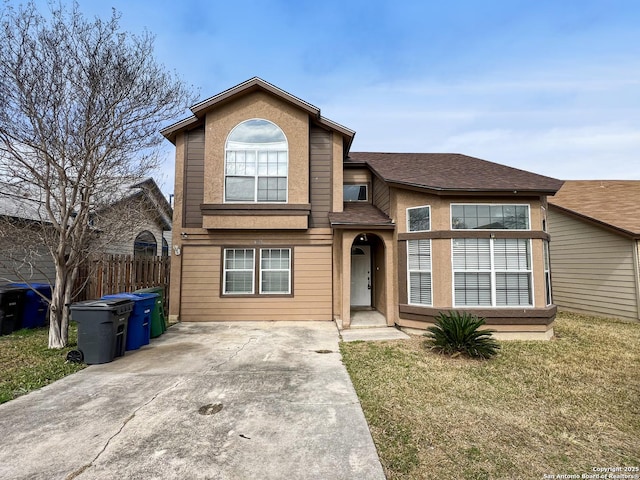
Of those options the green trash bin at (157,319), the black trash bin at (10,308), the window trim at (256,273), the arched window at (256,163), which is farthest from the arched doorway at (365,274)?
the black trash bin at (10,308)

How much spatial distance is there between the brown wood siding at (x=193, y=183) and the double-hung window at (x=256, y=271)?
1512mm

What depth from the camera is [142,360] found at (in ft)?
19.5

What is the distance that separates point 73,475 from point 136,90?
7.43m

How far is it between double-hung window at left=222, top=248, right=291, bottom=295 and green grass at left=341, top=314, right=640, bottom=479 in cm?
371

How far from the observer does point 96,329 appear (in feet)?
18.7

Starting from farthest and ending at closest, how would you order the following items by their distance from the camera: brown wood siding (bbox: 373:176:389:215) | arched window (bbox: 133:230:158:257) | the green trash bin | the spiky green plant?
1. arched window (bbox: 133:230:158:257)
2. brown wood siding (bbox: 373:176:389:215)
3. the green trash bin
4. the spiky green plant

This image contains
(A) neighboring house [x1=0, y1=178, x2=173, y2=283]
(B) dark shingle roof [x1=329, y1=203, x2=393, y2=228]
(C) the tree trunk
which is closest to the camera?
(C) the tree trunk

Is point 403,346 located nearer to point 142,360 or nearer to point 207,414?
point 207,414

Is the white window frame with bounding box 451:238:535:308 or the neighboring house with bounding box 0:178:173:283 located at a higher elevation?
the neighboring house with bounding box 0:178:173:283

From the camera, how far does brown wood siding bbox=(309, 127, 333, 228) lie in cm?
995

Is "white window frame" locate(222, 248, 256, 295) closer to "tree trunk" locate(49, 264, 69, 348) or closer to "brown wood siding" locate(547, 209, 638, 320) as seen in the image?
"tree trunk" locate(49, 264, 69, 348)

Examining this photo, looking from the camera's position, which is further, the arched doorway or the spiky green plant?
the arched doorway

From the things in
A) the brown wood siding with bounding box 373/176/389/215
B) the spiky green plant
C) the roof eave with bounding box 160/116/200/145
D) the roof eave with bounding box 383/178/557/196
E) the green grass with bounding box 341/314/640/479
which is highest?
the roof eave with bounding box 160/116/200/145

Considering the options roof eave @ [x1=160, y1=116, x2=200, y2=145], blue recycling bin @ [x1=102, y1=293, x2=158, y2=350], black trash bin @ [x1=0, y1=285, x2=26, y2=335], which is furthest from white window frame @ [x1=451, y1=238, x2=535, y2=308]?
black trash bin @ [x1=0, y1=285, x2=26, y2=335]
